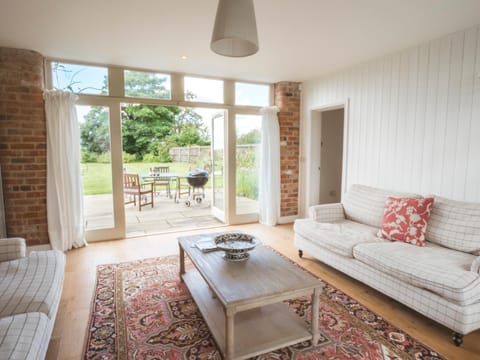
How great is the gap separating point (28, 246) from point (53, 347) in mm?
2188

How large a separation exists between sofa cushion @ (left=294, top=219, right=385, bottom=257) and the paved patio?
191cm

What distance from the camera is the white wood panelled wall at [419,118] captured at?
8.96 ft

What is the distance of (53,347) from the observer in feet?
6.20

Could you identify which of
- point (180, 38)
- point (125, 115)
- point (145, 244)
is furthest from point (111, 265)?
point (125, 115)

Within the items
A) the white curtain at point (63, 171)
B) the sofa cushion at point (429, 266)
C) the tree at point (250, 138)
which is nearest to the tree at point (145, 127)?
the tree at point (250, 138)

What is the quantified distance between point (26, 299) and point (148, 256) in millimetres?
1851

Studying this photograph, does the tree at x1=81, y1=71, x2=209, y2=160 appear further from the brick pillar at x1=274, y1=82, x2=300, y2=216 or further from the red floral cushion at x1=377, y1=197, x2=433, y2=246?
the red floral cushion at x1=377, y1=197, x2=433, y2=246

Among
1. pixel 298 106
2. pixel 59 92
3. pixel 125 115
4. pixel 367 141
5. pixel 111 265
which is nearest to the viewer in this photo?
pixel 111 265

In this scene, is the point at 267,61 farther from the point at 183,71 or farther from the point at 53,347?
the point at 53,347

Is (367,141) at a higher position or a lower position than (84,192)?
higher

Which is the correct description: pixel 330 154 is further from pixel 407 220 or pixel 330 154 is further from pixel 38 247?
pixel 38 247

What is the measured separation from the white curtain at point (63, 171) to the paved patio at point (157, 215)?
0.29 meters

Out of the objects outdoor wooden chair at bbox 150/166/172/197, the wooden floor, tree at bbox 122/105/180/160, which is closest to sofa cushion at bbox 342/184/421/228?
the wooden floor

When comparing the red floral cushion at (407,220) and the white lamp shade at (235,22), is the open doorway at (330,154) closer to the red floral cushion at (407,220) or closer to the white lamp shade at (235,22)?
the red floral cushion at (407,220)
